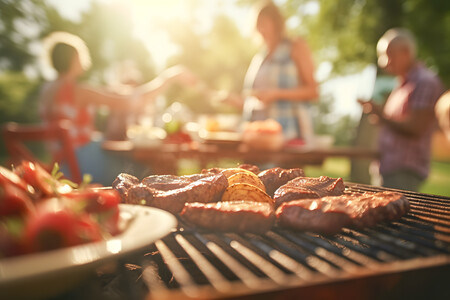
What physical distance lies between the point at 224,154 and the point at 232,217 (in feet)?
12.5

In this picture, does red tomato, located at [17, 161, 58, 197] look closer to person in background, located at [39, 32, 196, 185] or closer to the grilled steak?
the grilled steak

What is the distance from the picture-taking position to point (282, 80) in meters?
5.86

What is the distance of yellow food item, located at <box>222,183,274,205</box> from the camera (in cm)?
207

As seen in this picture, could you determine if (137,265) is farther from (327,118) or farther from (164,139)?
(327,118)

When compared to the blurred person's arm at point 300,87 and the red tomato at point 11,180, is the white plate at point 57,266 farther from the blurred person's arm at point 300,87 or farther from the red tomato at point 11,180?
the blurred person's arm at point 300,87

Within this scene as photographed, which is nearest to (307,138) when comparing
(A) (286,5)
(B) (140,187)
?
(B) (140,187)

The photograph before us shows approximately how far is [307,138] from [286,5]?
30.1ft

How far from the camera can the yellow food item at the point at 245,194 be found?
207 centimetres

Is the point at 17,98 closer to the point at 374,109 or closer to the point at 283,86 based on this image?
the point at 283,86

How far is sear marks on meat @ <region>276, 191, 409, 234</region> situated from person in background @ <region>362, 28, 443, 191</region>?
11.2ft

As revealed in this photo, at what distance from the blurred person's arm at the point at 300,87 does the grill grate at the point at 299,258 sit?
3581mm

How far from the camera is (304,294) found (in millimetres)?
1009

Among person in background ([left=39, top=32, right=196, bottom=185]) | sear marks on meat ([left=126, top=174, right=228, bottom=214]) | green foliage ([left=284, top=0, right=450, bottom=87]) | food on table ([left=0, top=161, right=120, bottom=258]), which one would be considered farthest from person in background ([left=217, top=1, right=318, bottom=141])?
green foliage ([left=284, top=0, right=450, bottom=87])

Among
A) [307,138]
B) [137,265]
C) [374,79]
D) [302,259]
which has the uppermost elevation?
[374,79]
